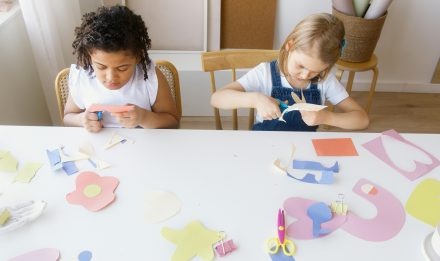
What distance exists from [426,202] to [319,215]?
255 millimetres

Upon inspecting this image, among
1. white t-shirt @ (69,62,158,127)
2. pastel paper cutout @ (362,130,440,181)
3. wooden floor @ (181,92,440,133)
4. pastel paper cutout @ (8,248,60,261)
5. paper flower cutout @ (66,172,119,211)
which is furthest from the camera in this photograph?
wooden floor @ (181,92,440,133)

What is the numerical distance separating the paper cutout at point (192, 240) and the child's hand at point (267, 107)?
38cm

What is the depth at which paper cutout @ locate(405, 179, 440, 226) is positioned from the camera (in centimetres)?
80

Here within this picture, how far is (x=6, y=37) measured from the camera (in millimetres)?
1429

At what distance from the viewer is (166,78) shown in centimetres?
123

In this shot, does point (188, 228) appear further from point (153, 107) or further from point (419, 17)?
point (419, 17)

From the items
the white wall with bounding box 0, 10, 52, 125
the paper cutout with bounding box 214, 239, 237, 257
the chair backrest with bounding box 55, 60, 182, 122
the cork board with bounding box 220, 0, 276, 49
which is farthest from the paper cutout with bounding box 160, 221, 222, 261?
the cork board with bounding box 220, 0, 276, 49

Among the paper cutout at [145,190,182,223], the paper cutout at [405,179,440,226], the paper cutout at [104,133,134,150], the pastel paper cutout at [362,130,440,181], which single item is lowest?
the paper cutout at [405,179,440,226]

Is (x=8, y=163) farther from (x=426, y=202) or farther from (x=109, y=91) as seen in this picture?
(x=426, y=202)

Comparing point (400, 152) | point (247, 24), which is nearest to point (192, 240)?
point (400, 152)

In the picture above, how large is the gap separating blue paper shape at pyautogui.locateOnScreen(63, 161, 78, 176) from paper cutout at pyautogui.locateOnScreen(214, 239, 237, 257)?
0.39 meters

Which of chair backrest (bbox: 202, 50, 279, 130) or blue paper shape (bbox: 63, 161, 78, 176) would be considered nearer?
blue paper shape (bbox: 63, 161, 78, 176)

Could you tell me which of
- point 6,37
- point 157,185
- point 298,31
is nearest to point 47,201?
point 157,185

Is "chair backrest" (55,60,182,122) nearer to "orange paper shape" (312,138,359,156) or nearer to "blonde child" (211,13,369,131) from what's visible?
"blonde child" (211,13,369,131)
